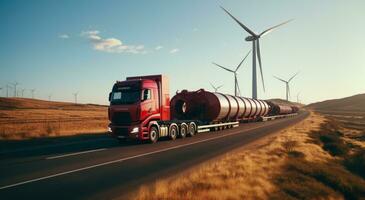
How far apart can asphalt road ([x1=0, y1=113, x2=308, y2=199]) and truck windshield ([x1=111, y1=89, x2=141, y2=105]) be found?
2.93 meters

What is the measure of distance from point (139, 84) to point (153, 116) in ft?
7.42

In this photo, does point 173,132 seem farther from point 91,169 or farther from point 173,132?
point 91,169

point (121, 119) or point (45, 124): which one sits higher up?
point (121, 119)

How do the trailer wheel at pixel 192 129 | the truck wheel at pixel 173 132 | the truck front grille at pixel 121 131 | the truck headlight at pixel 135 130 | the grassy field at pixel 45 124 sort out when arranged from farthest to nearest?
the grassy field at pixel 45 124 → the trailer wheel at pixel 192 129 → the truck wheel at pixel 173 132 → the truck front grille at pixel 121 131 → the truck headlight at pixel 135 130

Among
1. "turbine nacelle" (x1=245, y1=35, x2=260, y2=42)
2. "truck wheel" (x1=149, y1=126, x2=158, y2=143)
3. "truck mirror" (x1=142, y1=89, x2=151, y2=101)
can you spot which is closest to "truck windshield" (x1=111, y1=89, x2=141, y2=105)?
"truck mirror" (x1=142, y1=89, x2=151, y2=101)

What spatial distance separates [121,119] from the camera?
2025 cm

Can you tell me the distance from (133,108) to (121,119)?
1.01m

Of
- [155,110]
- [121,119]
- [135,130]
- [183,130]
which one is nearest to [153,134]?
[155,110]

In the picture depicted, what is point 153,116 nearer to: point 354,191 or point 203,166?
point 203,166

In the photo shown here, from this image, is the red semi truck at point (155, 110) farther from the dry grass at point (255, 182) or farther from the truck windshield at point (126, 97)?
the dry grass at point (255, 182)

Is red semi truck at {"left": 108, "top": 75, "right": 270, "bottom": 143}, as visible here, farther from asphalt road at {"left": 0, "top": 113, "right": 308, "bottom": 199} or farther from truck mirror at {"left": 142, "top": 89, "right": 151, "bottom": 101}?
asphalt road at {"left": 0, "top": 113, "right": 308, "bottom": 199}

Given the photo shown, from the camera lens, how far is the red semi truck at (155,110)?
20141 millimetres

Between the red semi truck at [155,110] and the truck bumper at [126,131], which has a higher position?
the red semi truck at [155,110]

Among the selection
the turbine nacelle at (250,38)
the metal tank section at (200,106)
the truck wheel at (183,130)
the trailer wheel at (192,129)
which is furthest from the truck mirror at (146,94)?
the turbine nacelle at (250,38)
